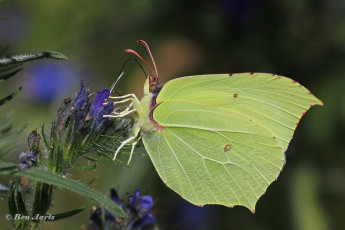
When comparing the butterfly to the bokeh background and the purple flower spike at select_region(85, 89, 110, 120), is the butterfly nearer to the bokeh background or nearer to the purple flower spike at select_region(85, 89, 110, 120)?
the purple flower spike at select_region(85, 89, 110, 120)

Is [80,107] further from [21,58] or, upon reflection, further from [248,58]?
[248,58]

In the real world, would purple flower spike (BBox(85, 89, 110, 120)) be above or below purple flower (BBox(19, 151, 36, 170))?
above

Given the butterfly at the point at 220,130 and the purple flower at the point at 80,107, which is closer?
the purple flower at the point at 80,107

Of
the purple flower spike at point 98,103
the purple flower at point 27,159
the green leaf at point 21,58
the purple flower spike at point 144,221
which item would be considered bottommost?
the purple flower spike at point 144,221

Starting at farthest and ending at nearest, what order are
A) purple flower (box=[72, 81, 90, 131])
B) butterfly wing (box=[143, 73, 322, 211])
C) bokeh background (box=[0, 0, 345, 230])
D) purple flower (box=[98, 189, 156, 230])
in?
bokeh background (box=[0, 0, 345, 230]) → butterfly wing (box=[143, 73, 322, 211]) → purple flower (box=[98, 189, 156, 230]) → purple flower (box=[72, 81, 90, 131])

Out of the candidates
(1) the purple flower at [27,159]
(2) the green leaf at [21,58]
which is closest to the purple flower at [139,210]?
(1) the purple flower at [27,159]

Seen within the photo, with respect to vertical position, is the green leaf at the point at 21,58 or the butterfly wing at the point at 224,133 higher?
the green leaf at the point at 21,58

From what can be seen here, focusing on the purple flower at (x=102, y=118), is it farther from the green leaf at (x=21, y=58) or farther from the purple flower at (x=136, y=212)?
the green leaf at (x=21, y=58)

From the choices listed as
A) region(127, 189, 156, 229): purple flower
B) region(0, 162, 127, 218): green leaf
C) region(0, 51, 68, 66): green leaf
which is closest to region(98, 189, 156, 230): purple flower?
region(127, 189, 156, 229): purple flower

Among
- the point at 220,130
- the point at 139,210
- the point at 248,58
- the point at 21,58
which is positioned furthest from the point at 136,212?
the point at 248,58
